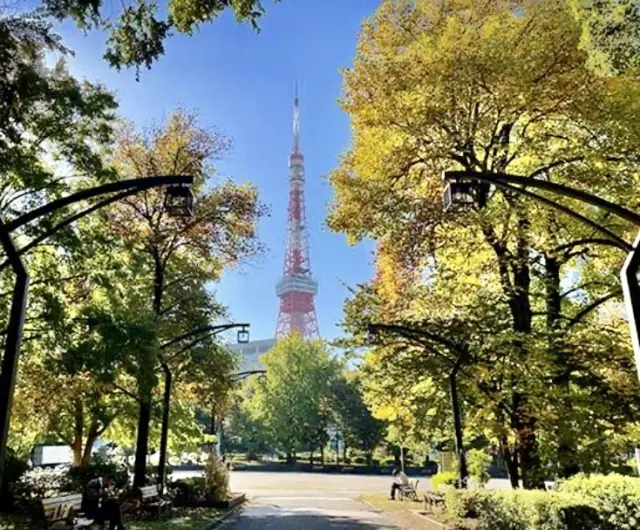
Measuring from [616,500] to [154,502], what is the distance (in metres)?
12.3

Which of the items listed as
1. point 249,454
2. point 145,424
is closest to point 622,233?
point 145,424

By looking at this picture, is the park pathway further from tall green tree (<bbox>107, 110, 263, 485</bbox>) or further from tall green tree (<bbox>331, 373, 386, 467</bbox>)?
tall green tree (<bbox>331, 373, 386, 467</bbox>)

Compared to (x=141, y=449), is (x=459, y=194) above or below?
above

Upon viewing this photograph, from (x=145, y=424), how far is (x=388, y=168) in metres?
11.4

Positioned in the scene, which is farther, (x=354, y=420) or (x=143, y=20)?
(x=354, y=420)

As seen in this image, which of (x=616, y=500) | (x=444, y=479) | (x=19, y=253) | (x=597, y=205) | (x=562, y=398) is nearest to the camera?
(x=597, y=205)

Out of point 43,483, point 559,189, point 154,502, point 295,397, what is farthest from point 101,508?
point 295,397

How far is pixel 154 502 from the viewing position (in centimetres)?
1661

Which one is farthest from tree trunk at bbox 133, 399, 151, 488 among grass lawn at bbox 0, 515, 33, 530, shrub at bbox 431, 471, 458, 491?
shrub at bbox 431, 471, 458, 491

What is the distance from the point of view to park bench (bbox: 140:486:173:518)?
16.1 metres

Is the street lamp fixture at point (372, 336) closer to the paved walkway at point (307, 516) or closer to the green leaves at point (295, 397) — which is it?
the paved walkway at point (307, 516)

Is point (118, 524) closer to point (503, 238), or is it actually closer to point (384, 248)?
point (384, 248)

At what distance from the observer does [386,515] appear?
61.8 ft

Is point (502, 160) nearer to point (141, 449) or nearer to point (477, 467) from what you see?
point (141, 449)
